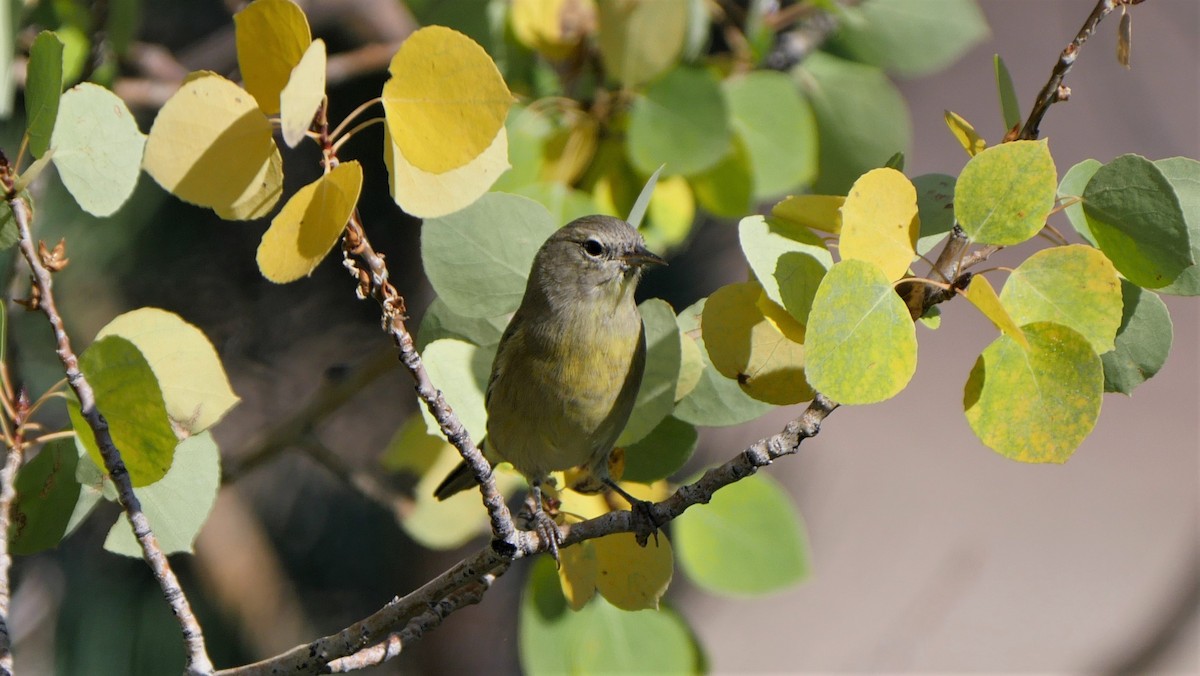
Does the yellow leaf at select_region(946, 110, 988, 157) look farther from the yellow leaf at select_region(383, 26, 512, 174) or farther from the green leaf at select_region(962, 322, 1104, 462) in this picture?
the yellow leaf at select_region(383, 26, 512, 174)

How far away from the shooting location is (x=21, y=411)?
3.20 ft

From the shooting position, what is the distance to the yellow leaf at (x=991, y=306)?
835 mm

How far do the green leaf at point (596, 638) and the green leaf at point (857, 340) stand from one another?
709 mm

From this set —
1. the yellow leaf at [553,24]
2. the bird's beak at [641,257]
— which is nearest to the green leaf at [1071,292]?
the bird's beak at [641,257]

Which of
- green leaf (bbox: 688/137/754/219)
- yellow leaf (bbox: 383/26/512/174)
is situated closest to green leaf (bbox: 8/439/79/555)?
yellow leaf (bbox: 383/26/512/174)

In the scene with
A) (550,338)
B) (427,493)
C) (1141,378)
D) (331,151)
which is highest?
(331,151)

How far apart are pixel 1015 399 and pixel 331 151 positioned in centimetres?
63

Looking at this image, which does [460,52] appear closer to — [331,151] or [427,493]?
[331,151]

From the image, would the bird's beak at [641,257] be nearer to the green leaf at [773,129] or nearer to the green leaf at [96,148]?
the green leaf at [773,129]

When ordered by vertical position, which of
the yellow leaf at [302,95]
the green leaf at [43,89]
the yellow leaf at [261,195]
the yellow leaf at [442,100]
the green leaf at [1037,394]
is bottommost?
the green leaf at [1037,394]

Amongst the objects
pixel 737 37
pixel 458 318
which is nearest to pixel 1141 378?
pixel 458 318

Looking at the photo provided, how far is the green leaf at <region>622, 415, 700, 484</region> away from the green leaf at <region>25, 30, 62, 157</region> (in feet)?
2.19

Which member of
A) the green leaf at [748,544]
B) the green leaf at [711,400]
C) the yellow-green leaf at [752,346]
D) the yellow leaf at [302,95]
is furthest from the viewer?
the green leaf at [748,544]

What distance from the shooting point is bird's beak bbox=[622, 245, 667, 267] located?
5.40 ft
